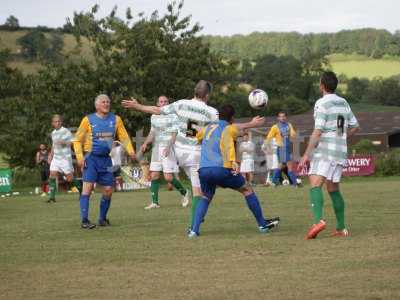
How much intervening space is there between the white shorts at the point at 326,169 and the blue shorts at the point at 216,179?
3.50 ft

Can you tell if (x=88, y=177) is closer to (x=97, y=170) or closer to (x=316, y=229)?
(x=97, y=170)

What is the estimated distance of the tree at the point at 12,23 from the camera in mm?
127450

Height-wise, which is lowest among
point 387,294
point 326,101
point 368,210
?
point 368,210

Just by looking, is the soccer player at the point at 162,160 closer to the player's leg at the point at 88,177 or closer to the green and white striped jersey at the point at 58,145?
the green and white striped jersey at the point at 58,145

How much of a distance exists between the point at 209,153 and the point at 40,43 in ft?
330

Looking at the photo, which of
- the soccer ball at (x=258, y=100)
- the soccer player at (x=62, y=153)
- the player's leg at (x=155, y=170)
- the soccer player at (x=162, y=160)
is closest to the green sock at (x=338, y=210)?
the soccer ball at (x=258, y=100)

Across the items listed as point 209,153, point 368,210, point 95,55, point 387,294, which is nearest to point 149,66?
point 95,55

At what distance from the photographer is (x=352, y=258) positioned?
9.70 meters

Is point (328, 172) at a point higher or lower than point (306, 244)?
higher

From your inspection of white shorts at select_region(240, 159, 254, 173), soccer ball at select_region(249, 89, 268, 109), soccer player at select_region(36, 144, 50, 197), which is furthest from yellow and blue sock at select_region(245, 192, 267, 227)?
white shorts at select_region(240, 159, 254, 173)

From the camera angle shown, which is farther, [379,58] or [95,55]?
[379,58]

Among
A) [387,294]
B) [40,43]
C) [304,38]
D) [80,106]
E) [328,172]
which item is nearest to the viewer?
[387,294]

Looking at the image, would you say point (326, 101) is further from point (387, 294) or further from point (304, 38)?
point (304, 38)

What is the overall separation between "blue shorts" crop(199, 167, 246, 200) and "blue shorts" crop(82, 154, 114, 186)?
2.93 meters
